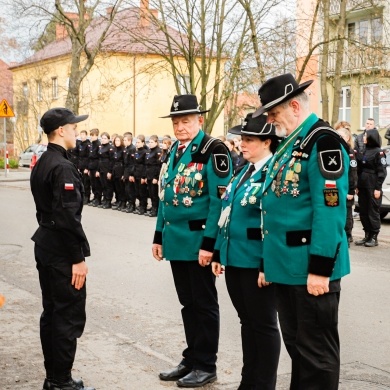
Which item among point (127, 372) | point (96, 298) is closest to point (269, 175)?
point (127, 372)

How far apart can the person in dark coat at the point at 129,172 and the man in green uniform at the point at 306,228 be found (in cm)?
1411

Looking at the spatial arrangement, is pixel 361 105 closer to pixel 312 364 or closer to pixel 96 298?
pixel 96 298

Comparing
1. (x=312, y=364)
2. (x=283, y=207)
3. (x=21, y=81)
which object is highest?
(x=21, y=81)

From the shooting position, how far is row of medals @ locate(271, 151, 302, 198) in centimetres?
402

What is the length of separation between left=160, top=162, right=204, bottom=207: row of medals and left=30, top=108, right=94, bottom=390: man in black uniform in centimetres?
73

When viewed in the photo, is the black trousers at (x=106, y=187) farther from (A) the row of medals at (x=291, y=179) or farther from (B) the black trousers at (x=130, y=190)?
(A) the row of medals at (x=291, y=179)

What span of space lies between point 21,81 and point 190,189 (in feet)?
180

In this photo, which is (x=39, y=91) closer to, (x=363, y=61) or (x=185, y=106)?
(x=363, y=61)

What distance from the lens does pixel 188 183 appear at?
5.30m

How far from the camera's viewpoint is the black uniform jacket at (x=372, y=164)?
12.4 meters

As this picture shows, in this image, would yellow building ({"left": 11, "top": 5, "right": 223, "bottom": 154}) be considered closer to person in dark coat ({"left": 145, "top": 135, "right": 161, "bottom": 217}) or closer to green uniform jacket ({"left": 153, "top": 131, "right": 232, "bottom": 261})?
person in dark coat ({"left": 145, "top": 135, "right": 161, "bottom": 217})

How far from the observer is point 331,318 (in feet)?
13.1

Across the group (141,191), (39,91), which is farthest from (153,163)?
(39,91)

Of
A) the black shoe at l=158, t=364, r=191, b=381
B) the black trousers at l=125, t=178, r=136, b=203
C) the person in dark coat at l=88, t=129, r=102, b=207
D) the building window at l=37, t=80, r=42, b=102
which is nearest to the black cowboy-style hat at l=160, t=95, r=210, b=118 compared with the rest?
the black shoe at l=158, t=364, r=191, b=381
